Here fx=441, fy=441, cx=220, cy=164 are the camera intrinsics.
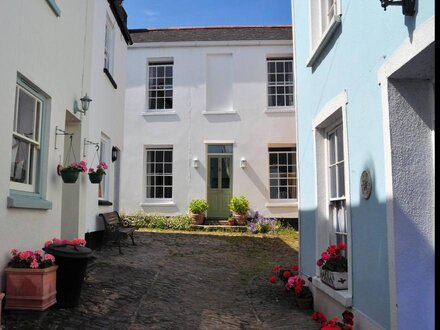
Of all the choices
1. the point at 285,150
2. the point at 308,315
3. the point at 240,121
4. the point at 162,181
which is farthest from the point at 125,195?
the point at 308,315

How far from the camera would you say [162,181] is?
15359 millimetres

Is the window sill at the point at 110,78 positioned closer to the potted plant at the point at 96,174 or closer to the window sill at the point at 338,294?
the potted plant at the point at 96,174

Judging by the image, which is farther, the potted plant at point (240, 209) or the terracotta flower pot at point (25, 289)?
the potted plant at point (240, 209)

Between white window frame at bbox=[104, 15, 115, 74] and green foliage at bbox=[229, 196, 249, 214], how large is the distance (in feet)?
19.6

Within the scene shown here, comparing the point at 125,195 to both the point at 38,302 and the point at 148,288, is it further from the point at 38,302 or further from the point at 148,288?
the point at 38,302

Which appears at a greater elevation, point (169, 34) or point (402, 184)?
point (169, 34)

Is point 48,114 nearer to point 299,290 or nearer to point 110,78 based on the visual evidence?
point 110,78

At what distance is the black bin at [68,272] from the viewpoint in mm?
5145

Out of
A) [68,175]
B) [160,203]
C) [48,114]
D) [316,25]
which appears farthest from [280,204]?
[48,114]

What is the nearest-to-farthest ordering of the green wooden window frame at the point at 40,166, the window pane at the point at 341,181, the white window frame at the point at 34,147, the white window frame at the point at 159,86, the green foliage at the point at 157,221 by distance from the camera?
1. the green wooden window frame at the point at 40,166
2. the white window frame at the point at 34,147
3. the window pane at the point at 341,181
4. the green foliage at the point at 157,221
5. the white window frame at the point at 159,86

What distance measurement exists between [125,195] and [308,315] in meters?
10.3

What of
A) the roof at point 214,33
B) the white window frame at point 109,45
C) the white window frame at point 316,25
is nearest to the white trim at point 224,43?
the roof at point 214,33

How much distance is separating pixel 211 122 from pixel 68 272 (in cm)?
1051

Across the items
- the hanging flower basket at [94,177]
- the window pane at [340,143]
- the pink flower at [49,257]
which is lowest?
the pink flower at [49,257]
